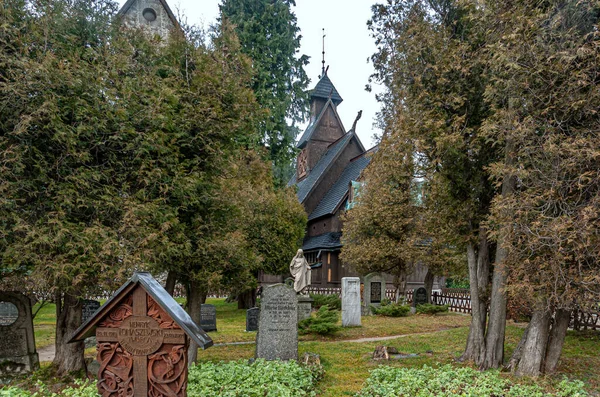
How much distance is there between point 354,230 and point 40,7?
1612 centimetres

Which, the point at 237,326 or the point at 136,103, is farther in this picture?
the point at 237,326

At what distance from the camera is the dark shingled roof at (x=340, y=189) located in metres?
28.3

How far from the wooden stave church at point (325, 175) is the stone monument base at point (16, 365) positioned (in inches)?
673

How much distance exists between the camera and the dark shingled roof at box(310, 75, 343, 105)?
3609cm

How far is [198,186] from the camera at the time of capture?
846cm

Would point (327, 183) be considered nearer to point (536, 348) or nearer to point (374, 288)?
point (374, 288)

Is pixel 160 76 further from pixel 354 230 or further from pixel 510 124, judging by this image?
pixel 354 230

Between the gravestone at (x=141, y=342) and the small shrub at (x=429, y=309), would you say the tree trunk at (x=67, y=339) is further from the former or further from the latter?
the small shrub at (x=429, y=309)

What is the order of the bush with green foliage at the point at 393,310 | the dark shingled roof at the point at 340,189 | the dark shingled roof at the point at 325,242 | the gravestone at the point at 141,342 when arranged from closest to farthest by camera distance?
the gravestone at the point at 141,342, the bush with green foliage at the point at 393,310, the dark shingled roof at the point at 325,242, the dark shingled roof at the point at 340,189

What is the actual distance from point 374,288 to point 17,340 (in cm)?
1582

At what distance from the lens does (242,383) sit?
6383 millimetres

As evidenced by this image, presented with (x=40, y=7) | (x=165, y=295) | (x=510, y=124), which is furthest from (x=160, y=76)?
(x=510, y=124)

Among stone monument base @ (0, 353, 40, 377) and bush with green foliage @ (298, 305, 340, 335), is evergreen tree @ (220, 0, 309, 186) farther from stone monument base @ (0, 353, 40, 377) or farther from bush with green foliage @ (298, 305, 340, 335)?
stone monument base @ (0, 353, 40, 377)

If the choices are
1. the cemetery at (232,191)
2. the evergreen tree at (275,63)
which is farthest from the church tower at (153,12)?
the cemetery at (232,191)
